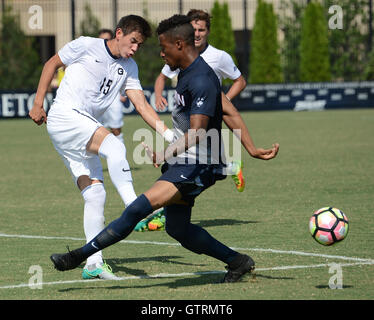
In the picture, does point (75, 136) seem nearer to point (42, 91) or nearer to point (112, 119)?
point (42, 91)

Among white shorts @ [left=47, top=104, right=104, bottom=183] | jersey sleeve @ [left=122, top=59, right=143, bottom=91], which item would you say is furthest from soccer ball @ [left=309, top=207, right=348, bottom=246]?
jersey sleeve @ [left=122, top=59, right=143, bottom=91]

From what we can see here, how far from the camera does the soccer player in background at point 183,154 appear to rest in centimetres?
638

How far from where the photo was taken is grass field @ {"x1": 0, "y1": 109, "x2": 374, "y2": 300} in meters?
6.68

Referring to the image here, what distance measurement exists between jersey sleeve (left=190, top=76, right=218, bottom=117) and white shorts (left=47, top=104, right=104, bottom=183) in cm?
144

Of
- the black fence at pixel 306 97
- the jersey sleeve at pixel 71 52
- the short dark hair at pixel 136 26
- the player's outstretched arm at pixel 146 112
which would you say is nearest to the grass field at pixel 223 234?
the player's outstretched arm at pixel 146 112

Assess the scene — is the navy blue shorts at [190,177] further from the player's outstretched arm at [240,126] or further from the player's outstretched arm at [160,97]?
the player's outstretched arm at [160,97]

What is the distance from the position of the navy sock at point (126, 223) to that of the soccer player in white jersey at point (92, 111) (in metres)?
0.68

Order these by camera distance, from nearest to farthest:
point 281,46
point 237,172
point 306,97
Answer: point 237,172 → point 306,97 → point 281,46

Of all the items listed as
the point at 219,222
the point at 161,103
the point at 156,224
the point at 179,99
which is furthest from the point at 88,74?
the point at 219,222

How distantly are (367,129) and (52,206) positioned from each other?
14029 mm

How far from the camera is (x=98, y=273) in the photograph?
7.14 metres

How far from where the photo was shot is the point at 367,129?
23953mm

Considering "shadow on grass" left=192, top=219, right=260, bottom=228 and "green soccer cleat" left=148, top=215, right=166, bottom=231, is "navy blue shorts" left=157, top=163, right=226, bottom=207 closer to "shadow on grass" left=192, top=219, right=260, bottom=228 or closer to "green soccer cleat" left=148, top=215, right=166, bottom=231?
"green soccer cleat" left=148, top=215, right=166, bottom=231

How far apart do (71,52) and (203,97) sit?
1886 mm
